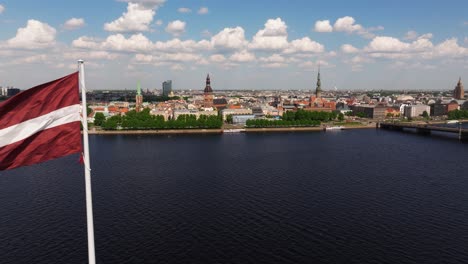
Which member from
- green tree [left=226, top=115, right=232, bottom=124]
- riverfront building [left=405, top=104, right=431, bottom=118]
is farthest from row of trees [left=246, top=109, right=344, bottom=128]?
riverfront building [left=405, top=104, right=431, bottom=118]

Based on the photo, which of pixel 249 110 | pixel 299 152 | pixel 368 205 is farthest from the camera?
pixel 249 110

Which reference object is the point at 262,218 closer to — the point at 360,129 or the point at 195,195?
the point at 195,195

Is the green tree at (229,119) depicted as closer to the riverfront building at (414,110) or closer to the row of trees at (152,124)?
the row of trees at (152,124)

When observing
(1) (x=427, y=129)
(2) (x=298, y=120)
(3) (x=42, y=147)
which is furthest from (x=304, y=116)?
(3) (x=42, y=147)

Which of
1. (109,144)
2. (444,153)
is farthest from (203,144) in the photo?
(444,153)

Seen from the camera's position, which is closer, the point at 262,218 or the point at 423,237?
the point at 423,237

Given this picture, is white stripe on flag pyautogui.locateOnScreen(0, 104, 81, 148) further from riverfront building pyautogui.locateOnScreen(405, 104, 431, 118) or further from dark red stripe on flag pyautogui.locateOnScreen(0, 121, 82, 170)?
riverfront building pyautogui.locateOnScreen(405, 104, 431, 118)

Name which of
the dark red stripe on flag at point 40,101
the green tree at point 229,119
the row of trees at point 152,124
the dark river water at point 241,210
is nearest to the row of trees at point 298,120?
the row of trees at point 152,124
